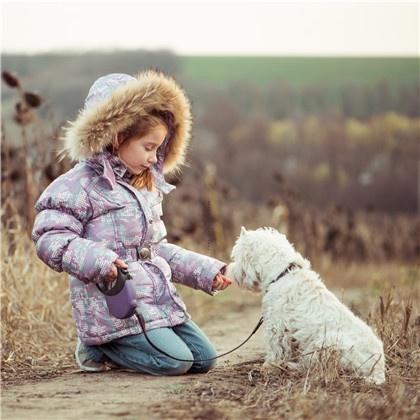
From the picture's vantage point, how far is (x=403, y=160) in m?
22.3

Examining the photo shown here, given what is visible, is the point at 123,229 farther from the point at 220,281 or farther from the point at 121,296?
the point at 220,281

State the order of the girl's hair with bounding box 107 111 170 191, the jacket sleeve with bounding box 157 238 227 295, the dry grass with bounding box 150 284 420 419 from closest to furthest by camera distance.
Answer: the dry grass with bounding box 150 284 420 419 < the girl's hair with bounding box 107 111 170 191 < the jacket sleeve with bounding box 157 238 227 295

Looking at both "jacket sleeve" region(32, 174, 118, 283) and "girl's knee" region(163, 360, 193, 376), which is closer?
"jacket sleeve" region(32, 174, 118, 283)

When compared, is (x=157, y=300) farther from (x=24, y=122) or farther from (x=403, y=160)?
(x=403, y=160)

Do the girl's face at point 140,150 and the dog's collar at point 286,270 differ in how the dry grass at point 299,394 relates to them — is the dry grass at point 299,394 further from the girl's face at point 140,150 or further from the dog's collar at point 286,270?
the girl's face at point 140,150

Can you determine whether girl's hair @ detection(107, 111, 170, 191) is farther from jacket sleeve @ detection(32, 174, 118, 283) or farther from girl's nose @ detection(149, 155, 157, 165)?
jacket sleeve @ detection(32, 174, 118, 283)

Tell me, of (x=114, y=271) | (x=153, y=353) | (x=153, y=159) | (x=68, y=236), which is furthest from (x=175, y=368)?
(x=153, y=159)

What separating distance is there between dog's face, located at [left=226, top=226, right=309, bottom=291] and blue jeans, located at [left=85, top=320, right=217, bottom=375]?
523mm

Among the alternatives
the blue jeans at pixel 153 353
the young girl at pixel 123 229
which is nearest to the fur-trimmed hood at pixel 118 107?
the young girl at pixel 123 229

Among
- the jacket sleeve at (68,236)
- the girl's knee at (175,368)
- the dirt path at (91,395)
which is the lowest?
the dirt path at (91,395)

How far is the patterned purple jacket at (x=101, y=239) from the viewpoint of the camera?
5250mm

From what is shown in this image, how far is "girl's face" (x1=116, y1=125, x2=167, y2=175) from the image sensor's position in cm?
560

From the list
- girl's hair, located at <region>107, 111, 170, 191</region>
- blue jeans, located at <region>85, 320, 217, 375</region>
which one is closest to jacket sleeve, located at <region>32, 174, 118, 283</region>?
girl's hair, located at <region>107, 111, 170, 191</region>

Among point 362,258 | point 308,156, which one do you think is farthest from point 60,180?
point 308,156
